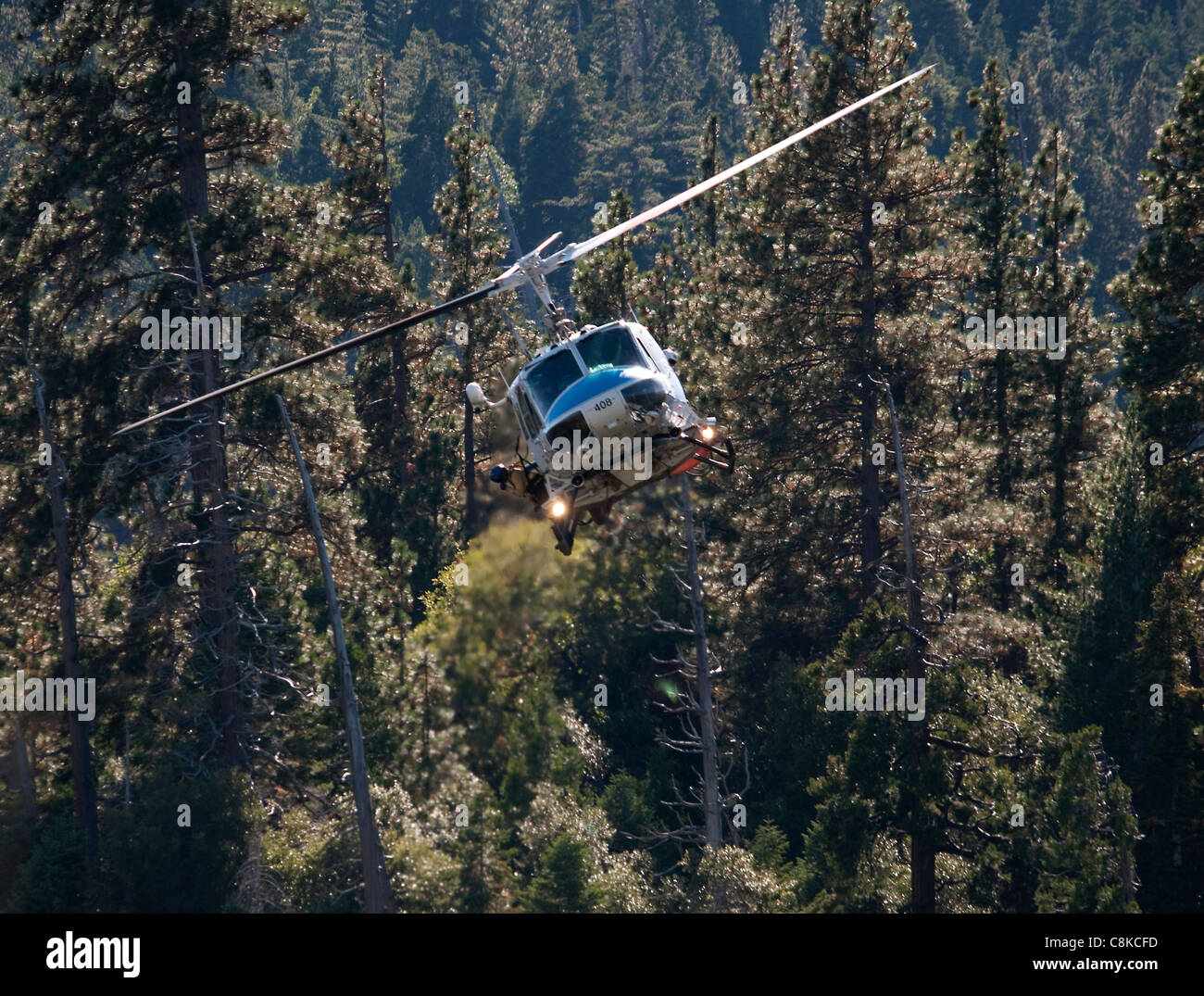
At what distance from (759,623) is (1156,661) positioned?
10.6 meters

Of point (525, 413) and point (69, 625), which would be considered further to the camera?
point (69, 625)

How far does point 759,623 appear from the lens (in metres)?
41.9

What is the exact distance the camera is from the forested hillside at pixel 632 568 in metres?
33.9

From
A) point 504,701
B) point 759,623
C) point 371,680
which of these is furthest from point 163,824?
point 759,623

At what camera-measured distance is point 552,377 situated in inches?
974

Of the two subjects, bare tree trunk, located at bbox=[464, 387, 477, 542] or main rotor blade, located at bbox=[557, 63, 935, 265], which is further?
bare tree trunk, located at bbox=[464, 387, 477, 542]

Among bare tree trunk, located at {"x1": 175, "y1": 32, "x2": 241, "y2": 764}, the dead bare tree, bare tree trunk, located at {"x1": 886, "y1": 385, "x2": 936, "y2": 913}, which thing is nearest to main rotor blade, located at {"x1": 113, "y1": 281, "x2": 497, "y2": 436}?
the dead bare tree

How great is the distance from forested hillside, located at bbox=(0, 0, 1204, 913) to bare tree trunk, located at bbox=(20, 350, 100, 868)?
0.12 metres

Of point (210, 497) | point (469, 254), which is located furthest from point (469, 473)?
point (210, 497)

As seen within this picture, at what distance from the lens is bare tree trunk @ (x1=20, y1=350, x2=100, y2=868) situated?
36688 millimetres

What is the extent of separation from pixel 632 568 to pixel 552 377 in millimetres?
16750

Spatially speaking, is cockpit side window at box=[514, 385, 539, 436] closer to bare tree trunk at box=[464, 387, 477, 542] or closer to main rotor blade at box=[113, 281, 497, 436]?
main rotor blade at box=[113, 281, 497, 436]

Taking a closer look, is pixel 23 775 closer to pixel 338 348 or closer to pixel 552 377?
pixel 552 377

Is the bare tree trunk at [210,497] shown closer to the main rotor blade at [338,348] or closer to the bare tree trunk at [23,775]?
the bare tree trunk at [23,775]
